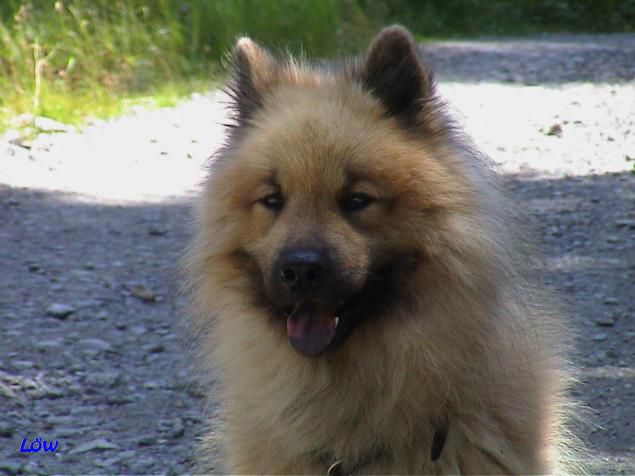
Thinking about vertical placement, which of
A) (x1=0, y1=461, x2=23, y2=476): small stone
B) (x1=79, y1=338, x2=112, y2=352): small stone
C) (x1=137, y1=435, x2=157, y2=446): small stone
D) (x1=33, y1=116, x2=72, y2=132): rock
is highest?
(x1=0, y1=461, x2=23, y2=476): small stone

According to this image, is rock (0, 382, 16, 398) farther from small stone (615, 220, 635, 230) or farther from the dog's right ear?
small stone (615, 220, 635, 230)

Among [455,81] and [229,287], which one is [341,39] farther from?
[229,287]

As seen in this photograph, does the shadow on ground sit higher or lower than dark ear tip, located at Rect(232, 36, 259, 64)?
lower

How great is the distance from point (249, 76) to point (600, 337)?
8.67 ft

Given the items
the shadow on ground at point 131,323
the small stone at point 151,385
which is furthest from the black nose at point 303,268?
the small stone at point 151,385

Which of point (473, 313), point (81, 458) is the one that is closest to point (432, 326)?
point (473, 313)

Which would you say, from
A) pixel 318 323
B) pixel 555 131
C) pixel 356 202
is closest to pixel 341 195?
pixel 356 202

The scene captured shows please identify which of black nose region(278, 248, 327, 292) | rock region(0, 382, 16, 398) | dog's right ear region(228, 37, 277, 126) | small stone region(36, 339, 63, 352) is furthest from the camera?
small stone region(36, 339, 63, 352)

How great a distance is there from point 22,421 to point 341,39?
31.4ft

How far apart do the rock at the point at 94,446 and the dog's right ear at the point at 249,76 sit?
5.07 feet

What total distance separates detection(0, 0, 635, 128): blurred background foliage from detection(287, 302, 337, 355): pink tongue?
579 cm

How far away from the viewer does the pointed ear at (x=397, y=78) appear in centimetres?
376

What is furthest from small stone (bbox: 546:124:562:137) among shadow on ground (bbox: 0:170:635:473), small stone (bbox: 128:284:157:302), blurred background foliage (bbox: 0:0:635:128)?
small stone (bbox: 128:284:157:302)

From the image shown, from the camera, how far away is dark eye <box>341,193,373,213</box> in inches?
139
